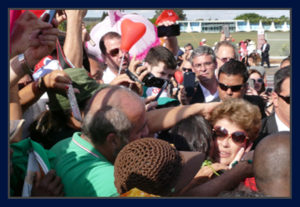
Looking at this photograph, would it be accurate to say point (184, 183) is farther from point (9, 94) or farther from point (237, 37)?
point (237, 37)

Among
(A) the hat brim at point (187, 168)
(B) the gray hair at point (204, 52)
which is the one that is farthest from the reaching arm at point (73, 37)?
(B) the gray hair at point (204, 52)

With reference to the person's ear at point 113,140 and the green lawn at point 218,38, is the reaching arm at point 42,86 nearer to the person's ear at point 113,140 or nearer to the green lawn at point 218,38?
the person's ear at point 113,140

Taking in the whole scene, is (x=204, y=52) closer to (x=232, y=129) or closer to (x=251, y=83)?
(x=251, y=83)

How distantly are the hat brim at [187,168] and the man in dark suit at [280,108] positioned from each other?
113cm

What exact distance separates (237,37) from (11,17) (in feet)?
10.4

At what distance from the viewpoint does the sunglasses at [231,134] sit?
2.50 meters

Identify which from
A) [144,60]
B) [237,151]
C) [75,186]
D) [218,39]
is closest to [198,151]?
[237,151]

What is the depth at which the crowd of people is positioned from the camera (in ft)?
5.89

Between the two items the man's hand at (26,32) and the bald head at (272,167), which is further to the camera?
the man's hand at (26,32)

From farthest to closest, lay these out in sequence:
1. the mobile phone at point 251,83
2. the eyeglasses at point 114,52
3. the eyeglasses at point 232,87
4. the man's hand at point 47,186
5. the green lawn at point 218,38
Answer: the mobile phone at point 251,83, the green lawn at point 218,38, the eyeglasses at point 114,52, the eyeglasses at point 232,87, the man's hand at point 47,186

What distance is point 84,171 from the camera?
201cm

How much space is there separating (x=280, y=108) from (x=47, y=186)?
1912 millimetres

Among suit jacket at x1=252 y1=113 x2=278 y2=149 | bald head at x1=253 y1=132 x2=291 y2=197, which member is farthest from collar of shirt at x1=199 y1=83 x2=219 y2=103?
bald head at x1=253 y1=132 x2=291 y2=197

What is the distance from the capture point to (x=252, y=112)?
8.50 ft
